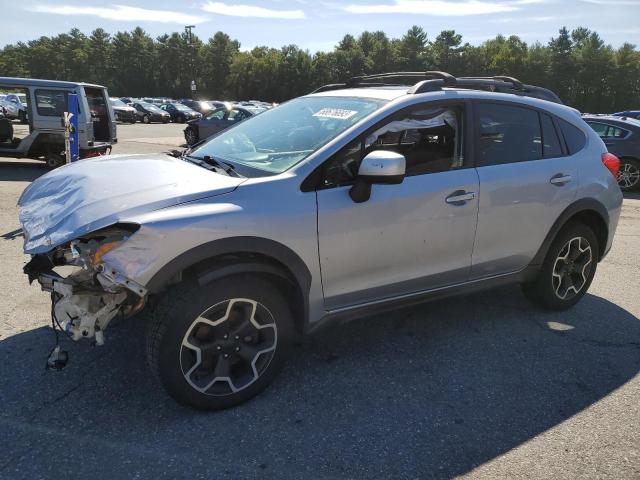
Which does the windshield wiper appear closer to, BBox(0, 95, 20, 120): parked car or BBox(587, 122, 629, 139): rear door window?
BBox(587, 122, 629, 139): rear door window

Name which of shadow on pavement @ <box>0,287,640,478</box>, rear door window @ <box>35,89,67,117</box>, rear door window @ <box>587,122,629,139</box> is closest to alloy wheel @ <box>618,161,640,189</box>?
rear door window @ <box>587,122,629,139</box>

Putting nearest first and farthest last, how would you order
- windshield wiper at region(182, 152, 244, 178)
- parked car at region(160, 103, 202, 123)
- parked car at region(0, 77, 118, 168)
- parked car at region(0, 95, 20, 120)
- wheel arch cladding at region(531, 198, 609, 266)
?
windshield wiper at region(182, 152, 244, 178) → wheel arch cladding at region(531, 198, 609, 266) → parked car at region(0, 77, 118, 168) → parked car at region(0, 95, 20, 120) → parked car at region(160, 103, 202, 123)

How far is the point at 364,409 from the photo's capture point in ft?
9.32

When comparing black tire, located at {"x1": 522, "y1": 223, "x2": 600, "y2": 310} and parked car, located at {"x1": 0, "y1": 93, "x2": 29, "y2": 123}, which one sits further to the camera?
parked car, located at {"x1": 0, "y1": 93, "x2": 29, "y2": 123}

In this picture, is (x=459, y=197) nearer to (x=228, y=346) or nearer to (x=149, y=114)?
(x=228, y=346)

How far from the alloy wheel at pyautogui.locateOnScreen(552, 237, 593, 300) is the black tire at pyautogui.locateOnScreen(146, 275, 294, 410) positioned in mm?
2414

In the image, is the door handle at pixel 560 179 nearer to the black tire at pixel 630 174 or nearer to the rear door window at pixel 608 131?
the rear door window at pixel 608 131

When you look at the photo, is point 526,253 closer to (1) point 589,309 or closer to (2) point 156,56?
(1) point 589,309

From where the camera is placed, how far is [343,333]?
3748 mm

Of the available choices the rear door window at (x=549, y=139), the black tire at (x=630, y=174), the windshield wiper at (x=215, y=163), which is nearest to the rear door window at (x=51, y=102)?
the windshield wiper at (x=215, y=163)

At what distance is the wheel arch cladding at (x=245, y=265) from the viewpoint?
2447 millimetres

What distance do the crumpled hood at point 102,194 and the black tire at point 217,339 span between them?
18.2 inches

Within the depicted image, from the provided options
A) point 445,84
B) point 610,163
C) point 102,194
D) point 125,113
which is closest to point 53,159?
point 102,194

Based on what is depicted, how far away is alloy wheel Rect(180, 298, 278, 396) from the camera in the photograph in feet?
8.57
